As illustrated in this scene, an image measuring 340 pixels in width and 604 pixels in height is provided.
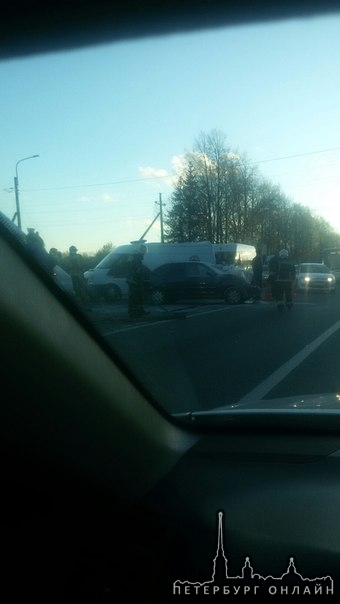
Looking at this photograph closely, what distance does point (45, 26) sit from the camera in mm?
5789

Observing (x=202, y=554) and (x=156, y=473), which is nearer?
(x=202, y=554)

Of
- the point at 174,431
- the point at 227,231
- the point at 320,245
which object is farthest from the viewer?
the point at 320,245

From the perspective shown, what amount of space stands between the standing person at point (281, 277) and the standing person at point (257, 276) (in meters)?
0.39

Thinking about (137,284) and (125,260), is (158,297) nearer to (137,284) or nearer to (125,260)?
(137,284)

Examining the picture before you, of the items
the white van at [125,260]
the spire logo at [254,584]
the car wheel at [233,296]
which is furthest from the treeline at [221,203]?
the car wheel at [233,296]

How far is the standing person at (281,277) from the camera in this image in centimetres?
2077

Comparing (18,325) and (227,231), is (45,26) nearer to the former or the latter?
(18,325)

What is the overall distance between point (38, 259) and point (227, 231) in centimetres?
737

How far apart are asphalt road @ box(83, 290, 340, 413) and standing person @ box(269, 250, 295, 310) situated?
2.57 feet

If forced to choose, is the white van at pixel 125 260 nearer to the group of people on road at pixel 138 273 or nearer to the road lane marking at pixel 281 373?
the group of people on road at pixel 138 273

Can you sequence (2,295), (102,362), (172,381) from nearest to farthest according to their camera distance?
(2,295)
(102,362)
(172,381)

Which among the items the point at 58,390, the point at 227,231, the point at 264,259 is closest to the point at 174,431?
the point at 58,390

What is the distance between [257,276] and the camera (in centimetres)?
2305

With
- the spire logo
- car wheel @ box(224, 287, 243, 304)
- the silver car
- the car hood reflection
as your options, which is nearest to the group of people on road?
car wheel @ box(224, 287, 243, 304)
